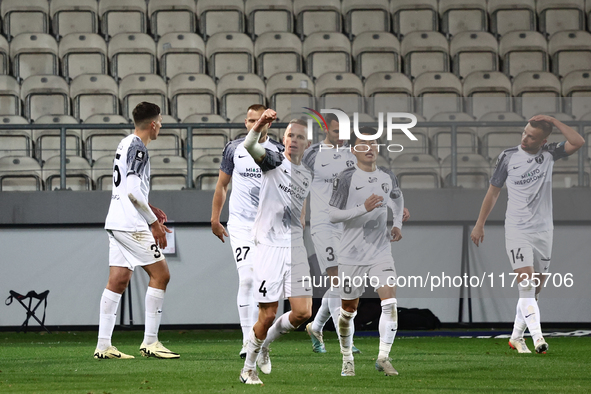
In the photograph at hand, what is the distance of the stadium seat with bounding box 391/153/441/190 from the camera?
10.8 m

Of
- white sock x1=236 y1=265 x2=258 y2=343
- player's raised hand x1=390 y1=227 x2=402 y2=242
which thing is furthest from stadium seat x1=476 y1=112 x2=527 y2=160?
white sock x1=236 y1=265 x2=258 y2=343

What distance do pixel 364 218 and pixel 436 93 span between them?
276 inches

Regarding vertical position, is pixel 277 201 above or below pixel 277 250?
above

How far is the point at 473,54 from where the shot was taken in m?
13.5

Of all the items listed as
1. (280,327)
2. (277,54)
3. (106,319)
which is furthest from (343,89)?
(280,327)

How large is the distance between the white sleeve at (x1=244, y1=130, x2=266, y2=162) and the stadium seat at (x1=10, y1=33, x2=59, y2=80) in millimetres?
9459

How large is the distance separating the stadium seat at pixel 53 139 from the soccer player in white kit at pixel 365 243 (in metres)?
6.78

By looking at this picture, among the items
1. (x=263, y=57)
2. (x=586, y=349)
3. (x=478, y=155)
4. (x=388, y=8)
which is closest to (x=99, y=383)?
(x=586, y=349)

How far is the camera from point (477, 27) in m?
14.2

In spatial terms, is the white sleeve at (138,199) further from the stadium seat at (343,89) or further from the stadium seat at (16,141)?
the stadium seat at (343,89)

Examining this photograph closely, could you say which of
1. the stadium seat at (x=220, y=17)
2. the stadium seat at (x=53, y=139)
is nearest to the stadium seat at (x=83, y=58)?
the stadium seat at (x=53, y=139)

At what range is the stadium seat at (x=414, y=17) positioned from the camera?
14211 mm

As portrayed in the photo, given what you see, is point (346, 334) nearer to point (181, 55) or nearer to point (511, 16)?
point (181, 55)

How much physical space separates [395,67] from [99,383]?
925cm
